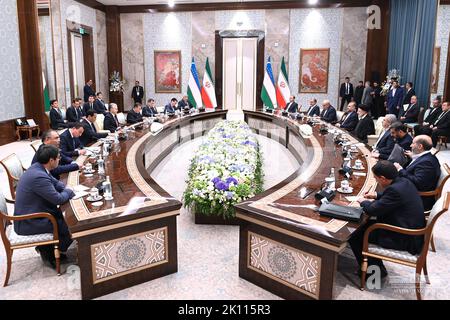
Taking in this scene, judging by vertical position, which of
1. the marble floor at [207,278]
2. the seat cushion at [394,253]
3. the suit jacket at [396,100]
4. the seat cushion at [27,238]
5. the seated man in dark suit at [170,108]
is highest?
the suit jacket at [396,100]

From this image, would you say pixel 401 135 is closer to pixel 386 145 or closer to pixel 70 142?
pixel 386 145

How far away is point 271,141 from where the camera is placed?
9.51m

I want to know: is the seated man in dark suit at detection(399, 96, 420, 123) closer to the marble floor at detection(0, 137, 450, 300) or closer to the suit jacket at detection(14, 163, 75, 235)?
the marble floor at detection(0, 137, 450, 300)

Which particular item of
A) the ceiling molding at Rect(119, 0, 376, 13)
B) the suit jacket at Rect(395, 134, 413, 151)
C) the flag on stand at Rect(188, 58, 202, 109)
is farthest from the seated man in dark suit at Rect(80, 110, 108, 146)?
the ceiling molding at Rect(119, 0, 376, 13)

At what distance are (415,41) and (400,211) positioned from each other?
29.2 feet

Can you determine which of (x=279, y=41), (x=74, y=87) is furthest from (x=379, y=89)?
(x=74, y=87)

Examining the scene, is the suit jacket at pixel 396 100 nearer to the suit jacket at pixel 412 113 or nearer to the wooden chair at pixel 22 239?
the suit jacket at pixel 412 113

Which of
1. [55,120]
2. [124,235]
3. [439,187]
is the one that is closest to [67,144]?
[124,235]

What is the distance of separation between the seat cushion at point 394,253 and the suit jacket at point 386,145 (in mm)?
2230

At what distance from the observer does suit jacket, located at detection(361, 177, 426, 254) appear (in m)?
2.78

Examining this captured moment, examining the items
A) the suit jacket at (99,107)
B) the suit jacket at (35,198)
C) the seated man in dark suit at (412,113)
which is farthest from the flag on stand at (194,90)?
the suit jacket at (35,198)

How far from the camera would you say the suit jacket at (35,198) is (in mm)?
3001

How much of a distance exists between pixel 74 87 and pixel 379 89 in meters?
9.73

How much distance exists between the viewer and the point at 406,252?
9.32 feet
